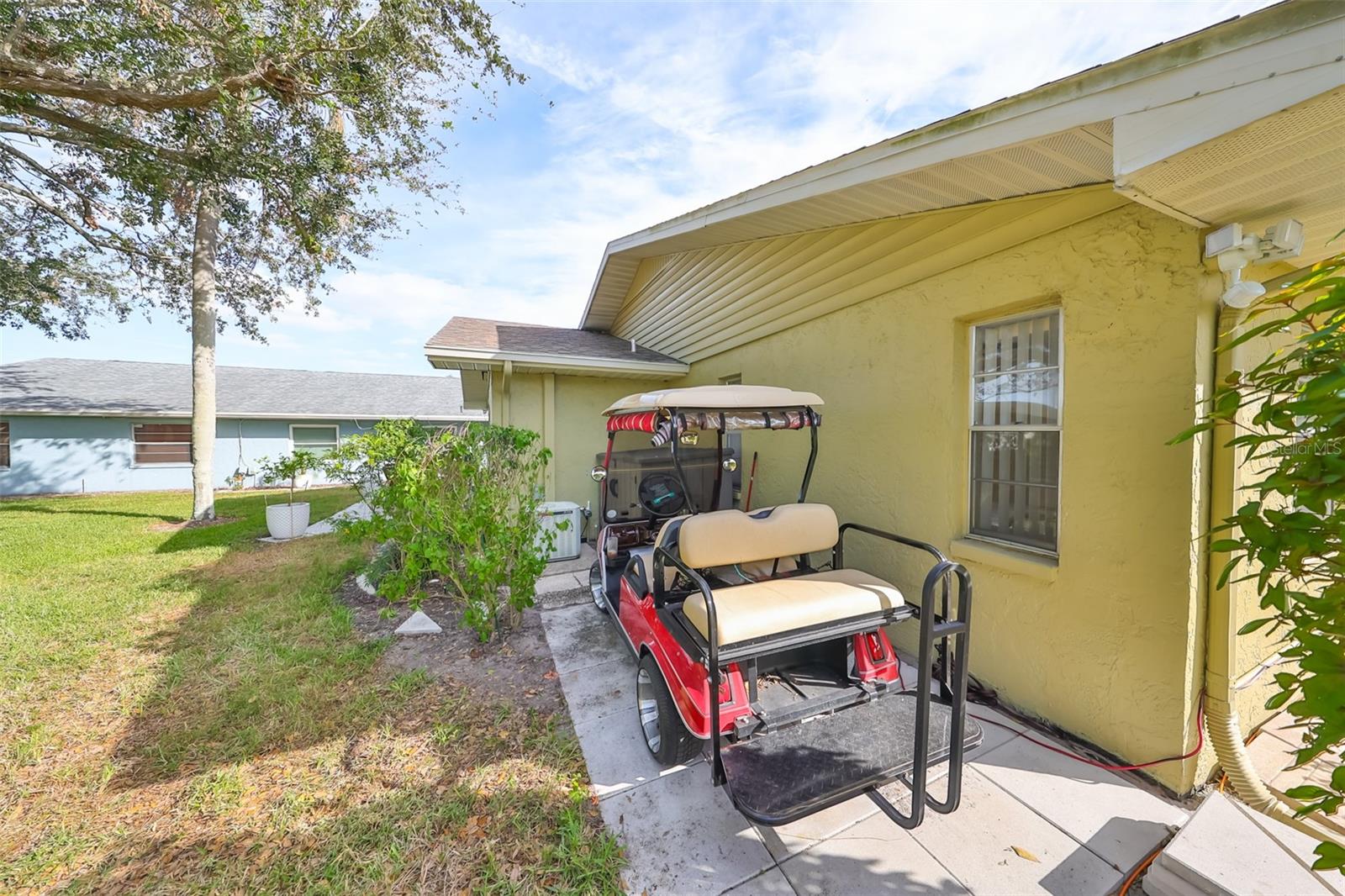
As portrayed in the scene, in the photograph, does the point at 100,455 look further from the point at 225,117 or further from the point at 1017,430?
the point at 1017,430

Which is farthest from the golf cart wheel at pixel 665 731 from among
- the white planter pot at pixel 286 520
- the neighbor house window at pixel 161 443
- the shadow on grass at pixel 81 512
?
the neighbor house window at pixel 161 443

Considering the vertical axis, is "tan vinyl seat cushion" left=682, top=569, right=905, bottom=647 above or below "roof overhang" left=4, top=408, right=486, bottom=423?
below

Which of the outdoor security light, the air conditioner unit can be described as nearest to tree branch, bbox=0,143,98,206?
the air conditioner unit

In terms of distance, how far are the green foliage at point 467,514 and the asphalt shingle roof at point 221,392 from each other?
45.3 feet

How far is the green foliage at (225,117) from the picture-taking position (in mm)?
5516

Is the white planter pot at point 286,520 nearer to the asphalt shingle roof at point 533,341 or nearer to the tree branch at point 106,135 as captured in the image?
the asphalt shingle roof at point 533,341

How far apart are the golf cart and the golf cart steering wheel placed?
1371mm

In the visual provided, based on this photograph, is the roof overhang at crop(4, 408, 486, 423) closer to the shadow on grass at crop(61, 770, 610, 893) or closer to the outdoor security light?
the shadow on grass at crop(61, 770, 610, 893)

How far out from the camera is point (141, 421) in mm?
Answer: 14914

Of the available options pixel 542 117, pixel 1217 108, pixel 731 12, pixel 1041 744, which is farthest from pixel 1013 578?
pixel 542 117

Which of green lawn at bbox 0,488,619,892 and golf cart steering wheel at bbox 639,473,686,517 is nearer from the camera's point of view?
green lawn at bbox 0,488,619,892

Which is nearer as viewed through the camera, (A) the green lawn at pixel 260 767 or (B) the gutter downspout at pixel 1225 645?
(A) the green lawn at pixel 260 767

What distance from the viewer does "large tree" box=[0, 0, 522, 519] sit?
5.55m

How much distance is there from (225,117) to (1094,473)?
9.64m
